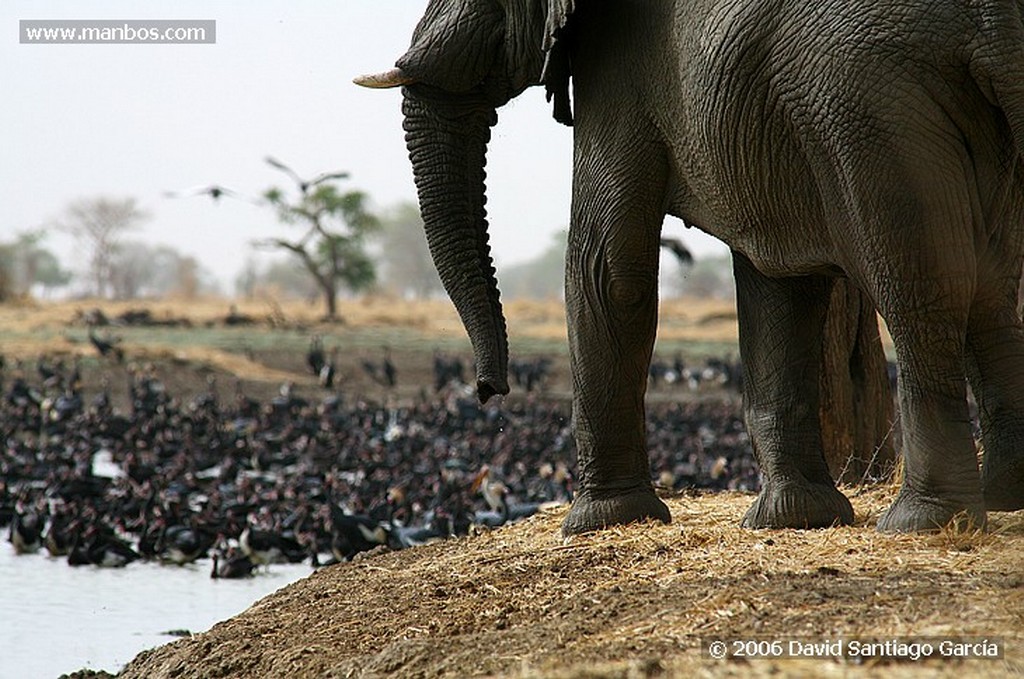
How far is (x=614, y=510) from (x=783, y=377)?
2.73 feet

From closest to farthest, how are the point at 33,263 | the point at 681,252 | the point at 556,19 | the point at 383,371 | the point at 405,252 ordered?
the point at 556,19 < the point at 681,252 < the point at 383,371 < the point at 33,263 < the point at 405,252

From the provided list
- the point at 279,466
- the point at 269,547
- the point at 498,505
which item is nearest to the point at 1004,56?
the point at 269,547

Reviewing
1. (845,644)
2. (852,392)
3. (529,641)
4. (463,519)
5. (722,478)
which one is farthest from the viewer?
(722,478)

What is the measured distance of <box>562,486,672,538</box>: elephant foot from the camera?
642 centimetres

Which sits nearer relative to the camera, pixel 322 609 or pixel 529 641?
pixel 529 641

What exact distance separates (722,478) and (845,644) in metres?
12.4

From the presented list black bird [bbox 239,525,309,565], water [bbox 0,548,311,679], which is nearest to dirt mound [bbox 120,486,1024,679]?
water [bbox 0,548,311,679]

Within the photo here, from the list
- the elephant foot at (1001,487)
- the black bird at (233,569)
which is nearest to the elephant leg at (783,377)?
the elephant foot at (1001,487)

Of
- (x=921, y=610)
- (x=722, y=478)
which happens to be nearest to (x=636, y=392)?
(x=921, y=610)

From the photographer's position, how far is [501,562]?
19.5ft

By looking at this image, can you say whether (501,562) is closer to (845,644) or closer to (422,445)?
(845,644)

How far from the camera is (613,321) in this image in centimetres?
627

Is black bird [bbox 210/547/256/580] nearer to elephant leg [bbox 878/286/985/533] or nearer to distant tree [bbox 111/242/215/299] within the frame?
elephant leg [bbox 878/286/985/533]

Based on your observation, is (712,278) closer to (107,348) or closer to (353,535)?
(107,348)
